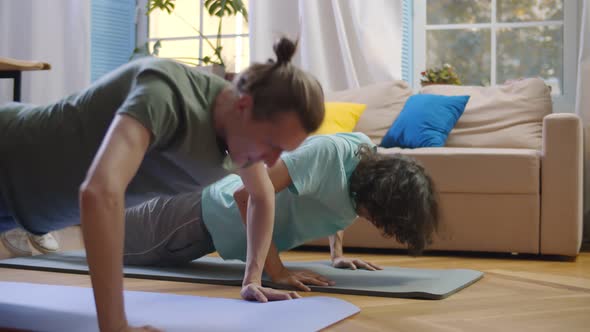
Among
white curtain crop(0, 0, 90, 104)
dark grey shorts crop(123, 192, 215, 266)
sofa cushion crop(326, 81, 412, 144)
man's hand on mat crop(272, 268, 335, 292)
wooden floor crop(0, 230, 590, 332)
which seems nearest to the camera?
wooden floor crop(0, 230, 590, 332)

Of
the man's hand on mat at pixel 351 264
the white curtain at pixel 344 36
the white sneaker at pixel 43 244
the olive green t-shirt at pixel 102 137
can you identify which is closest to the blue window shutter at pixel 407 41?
the white curtain at pixel 344 36

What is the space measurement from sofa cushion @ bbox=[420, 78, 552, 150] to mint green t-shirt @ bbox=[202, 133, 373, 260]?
1.56 metres

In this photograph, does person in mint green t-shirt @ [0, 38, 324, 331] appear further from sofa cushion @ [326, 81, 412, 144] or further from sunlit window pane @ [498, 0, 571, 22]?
sunlit window pane @ [498, 0, 571, 22]

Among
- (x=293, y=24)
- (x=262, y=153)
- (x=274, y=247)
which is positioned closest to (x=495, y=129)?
(x=293, y=24)

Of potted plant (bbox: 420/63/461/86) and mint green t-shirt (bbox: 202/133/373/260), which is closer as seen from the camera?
mint green t-shirt (bbox: 202/133/373/260)

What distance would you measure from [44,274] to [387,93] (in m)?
2.19

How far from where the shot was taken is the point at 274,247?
88.5 inches

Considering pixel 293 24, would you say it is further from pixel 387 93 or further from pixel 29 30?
pixel 29 30

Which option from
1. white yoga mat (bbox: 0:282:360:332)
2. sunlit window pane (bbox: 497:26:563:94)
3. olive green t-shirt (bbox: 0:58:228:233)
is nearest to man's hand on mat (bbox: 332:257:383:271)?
white yoga mat (bbox: 0:282:360:332)

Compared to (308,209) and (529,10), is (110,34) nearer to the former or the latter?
(529,10)

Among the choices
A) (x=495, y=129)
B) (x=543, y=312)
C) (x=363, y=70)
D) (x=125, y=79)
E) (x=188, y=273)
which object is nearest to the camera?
(x=125, y=79)

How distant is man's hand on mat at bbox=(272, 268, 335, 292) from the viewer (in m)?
2.21

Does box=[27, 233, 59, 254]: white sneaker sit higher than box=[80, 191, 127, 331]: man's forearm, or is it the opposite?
box=[80, 191, 127, 331]: man's forearm

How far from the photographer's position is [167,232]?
8.34 feet
